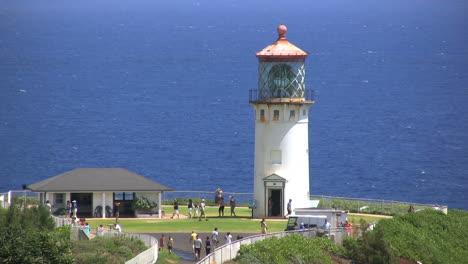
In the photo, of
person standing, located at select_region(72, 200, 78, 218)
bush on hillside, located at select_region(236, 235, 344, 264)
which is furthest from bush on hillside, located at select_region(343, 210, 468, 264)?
person standing, located at select_region(72, 200, 78, 218)

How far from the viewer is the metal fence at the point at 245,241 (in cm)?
4947

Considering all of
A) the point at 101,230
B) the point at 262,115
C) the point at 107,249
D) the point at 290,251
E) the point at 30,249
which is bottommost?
the point at 290,251

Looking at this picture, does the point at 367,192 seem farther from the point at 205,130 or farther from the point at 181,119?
the point at 181,119

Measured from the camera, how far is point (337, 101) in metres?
199

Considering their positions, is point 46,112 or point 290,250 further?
point 46,112

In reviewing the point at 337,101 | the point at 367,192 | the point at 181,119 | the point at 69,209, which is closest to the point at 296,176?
the point at 69,209

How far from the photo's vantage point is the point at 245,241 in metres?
52.1

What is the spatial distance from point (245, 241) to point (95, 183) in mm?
15895

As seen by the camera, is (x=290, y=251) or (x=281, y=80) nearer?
(x=290, y=251)

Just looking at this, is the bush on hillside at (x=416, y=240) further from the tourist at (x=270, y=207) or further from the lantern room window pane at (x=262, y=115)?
the lantern room window pane at (x=262, y=115)

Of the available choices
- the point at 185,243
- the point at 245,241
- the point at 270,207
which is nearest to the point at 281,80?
the point at 270,207

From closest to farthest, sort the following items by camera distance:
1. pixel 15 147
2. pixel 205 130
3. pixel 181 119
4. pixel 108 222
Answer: pixel 108 222 < pixel 15 147 < pixel 205 130 < pixel 181 119

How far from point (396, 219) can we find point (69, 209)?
Answer: 15.1 meters

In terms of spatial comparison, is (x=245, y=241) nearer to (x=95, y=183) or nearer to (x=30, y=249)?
(x=30, y=249)
